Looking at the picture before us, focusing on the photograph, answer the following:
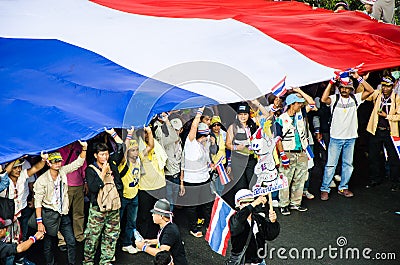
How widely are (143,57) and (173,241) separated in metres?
3.09

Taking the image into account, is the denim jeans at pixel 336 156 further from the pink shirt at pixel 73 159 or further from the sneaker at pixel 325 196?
the pink shirt at pixel 73 159

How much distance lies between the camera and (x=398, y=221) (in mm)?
7535

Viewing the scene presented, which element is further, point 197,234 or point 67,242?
point 197,234

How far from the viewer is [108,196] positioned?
20.6 ft

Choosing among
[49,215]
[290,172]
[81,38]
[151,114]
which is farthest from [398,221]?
[81,38]

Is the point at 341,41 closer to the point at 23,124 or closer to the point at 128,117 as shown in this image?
the point at 128,117

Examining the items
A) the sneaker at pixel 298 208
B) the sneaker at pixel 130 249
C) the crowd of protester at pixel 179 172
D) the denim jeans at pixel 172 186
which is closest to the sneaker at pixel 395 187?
the crowd of protester at pixel 179 172

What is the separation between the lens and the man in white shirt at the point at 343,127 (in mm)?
7945

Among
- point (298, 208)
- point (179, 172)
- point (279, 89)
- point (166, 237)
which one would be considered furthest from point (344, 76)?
point (166, 237)

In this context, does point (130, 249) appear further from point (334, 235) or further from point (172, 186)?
point (334, 235)

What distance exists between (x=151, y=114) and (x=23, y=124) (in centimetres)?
133

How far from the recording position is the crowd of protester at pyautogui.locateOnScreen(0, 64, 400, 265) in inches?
238

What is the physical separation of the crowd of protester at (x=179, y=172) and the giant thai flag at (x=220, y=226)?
21 centimetres

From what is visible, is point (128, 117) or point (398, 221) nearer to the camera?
point (128, 117)
